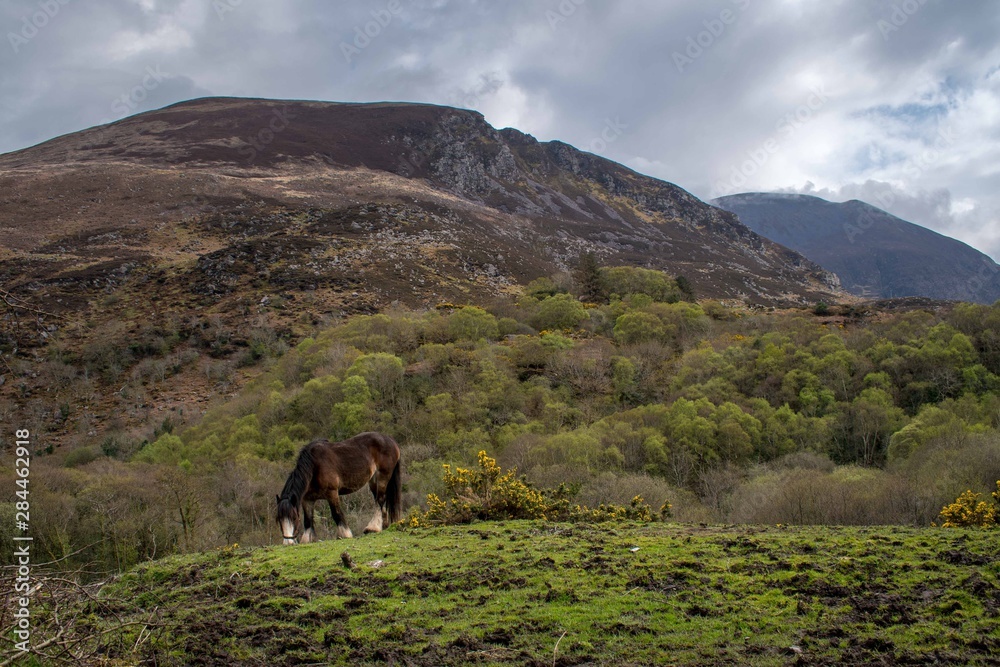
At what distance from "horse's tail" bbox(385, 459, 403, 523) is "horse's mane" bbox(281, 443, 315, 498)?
7.54 ft

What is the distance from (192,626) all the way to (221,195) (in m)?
92.6

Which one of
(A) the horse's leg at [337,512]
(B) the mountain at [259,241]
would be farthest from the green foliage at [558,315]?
(A) the horse's leg at [337,512]

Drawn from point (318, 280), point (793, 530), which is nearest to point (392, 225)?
point (318, 280)

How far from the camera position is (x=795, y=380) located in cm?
3253

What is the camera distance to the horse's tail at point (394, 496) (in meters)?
12.1

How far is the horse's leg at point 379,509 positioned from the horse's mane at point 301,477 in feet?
5.65

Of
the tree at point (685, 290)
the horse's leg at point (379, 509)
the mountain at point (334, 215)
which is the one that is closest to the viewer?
the horse's leg at point (379, 509)

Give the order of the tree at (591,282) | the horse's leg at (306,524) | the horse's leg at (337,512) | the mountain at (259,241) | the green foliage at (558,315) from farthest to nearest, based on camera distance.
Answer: the tree at (591,282) < the mountain at (259,241) < the green foliage at (558,315) < the horse's leg at (337,512) < the horse's leg at (306,524)

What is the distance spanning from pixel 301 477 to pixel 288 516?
0.65 meters

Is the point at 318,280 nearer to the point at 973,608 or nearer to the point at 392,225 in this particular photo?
the point at 392,225

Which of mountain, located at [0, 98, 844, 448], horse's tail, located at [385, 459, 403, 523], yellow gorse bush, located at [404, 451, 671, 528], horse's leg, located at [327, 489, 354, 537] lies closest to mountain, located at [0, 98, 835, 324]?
mountain, located at [0, 98, 844, 448]

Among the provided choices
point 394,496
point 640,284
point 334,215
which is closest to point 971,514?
point 394,496

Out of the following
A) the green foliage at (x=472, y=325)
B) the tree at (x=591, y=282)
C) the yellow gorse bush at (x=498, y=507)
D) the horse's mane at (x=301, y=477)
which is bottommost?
the yellow gorse bush at (x=498, y=507)

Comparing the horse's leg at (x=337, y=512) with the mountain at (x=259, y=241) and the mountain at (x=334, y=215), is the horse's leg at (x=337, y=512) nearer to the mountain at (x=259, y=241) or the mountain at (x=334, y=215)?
the mountain at (x=259, y=241)
